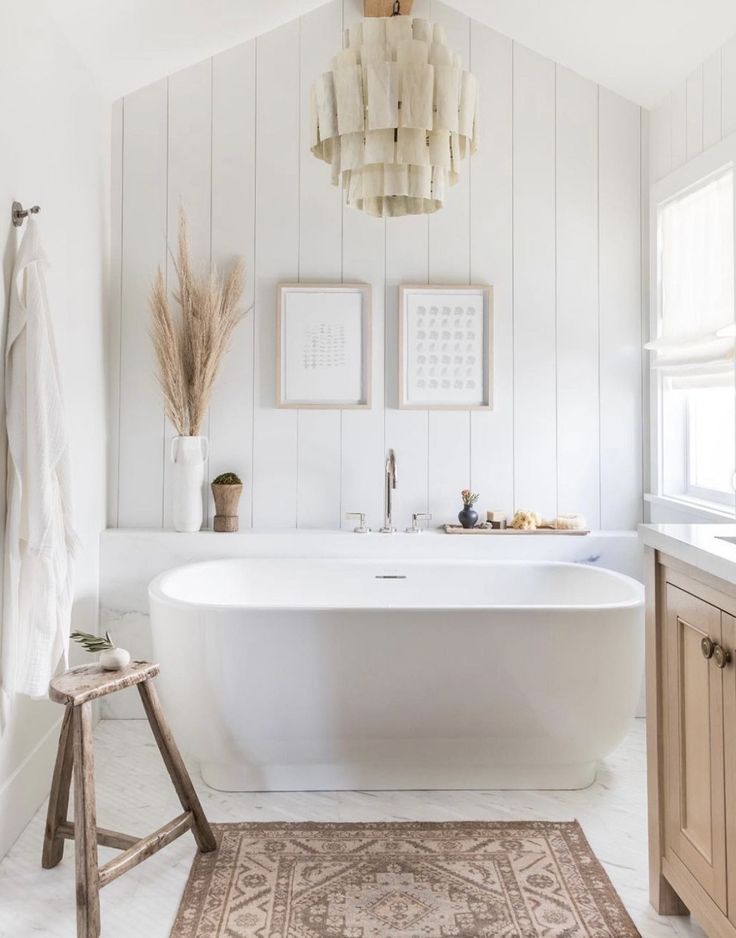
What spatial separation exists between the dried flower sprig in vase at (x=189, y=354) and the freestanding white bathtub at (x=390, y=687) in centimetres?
79

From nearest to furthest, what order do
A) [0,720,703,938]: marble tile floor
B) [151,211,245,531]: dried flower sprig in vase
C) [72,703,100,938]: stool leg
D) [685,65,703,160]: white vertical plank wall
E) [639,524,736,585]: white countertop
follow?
[639,524,736,585]: white countertop → [72,703,100,938]: stool leg → [0,720,703,938]: marble tile floor → [685,65,703,160]: white vertical plank wall → [151,211,245,531]: dried flower sprig in vase

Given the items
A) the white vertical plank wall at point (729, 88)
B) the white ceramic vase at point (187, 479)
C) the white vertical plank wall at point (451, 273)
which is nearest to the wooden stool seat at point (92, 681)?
the white ceramic vase at point (187, 479)

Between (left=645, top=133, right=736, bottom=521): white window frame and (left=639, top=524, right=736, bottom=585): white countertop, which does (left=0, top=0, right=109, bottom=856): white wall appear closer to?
(left=639, top=524, right=736, bottom=585): white countertop

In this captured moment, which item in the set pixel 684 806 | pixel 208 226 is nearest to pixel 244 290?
pixel 208 226

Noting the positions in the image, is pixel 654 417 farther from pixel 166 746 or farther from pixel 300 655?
pixel 166 746

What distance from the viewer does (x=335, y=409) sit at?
3494 millimetres

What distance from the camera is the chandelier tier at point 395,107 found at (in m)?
2.11

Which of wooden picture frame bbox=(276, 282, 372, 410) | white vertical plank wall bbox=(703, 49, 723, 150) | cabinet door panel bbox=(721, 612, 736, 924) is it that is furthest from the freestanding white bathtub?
white vertical plank wall bbox=(703, 49, 723, 150)

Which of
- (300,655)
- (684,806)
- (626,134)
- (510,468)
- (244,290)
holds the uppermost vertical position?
(626,134)

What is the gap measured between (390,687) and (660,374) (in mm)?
1846

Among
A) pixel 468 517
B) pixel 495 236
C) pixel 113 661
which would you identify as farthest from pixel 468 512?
pixel 113 661

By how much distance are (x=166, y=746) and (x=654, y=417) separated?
7.94ft

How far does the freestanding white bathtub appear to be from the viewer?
248 centimetres

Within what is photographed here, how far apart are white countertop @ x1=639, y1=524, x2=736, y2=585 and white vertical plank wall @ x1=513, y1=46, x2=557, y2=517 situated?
1.56m
